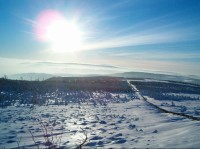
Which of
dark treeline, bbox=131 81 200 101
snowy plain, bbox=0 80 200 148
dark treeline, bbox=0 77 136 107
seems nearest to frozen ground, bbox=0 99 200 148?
snowy plain, bbox=0 80 200 148

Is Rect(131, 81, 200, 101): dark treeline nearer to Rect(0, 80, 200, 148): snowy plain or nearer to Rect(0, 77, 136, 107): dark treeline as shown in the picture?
Rect(0, 77, 136, 107): dark treeline

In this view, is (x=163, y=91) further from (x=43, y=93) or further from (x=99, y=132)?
(x=99, y=132)

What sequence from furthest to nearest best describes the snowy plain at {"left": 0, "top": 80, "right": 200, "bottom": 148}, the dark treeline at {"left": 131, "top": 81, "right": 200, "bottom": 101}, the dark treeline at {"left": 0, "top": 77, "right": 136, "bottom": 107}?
1. the dark treeline at {"left": 131, "top": 81, "right": 200, "bottom": 101}
2. the dark treeline at {"left": 0, "top": 77, "right": 136, "bottom": 107}
3. the snowy plain at {"left": 0, "top": 80, "right": 200, "bottom": 148}

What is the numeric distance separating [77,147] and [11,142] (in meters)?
2.46

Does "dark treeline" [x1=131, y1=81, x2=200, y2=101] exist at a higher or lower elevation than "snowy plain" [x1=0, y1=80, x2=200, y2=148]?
higher

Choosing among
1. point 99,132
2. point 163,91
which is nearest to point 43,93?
point 99,132

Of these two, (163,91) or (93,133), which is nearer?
(93,133)

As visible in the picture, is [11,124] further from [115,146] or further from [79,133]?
[115,146]

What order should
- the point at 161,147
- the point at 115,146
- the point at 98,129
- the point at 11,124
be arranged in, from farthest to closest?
the point at 11,124, the point at 98,129, the point at 115,146, the point at 161,147

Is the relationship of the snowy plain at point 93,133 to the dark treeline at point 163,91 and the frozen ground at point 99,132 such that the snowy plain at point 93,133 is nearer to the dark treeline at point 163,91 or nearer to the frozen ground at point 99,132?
the frozen ground at point 99,132

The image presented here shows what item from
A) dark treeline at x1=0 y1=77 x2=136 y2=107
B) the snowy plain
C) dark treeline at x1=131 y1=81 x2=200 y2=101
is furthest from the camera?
dark treeline at x1=131 y1=81 x2=200 y2=101


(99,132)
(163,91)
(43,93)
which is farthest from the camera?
(163,91)

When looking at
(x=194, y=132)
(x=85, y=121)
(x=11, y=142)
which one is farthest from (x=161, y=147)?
(x=85, y=121)

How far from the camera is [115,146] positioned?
8.05m
